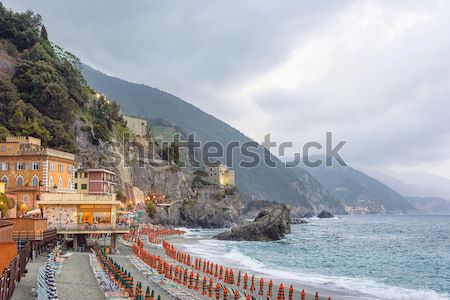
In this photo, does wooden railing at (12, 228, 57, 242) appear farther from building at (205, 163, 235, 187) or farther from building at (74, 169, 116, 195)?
building at (205, 163, 235, 187)

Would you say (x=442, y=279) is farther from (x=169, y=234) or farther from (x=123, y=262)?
(x=169, y=234)

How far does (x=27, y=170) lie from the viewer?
5353cm

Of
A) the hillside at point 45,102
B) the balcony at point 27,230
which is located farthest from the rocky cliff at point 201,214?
the balcony at point 27,230

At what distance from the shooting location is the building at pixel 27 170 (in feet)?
173

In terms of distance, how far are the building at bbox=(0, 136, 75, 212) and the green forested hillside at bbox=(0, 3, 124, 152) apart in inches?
450

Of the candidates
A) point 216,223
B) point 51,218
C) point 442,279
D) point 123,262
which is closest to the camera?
point 123,262

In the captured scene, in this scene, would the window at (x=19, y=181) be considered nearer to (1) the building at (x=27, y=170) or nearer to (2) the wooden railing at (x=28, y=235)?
(1) the building at (x=27, y=170)

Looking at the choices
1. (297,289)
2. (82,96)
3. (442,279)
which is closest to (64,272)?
(297,289)

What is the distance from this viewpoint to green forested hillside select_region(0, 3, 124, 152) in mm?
73438

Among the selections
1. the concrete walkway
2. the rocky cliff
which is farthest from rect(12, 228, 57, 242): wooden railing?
the rocky cliff

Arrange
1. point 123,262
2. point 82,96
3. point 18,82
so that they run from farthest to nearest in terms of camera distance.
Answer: point 82,96 < point 18,82 < point 123,262

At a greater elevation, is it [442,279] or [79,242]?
[79,242]

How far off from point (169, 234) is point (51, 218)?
42801 mm

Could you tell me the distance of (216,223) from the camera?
132m
